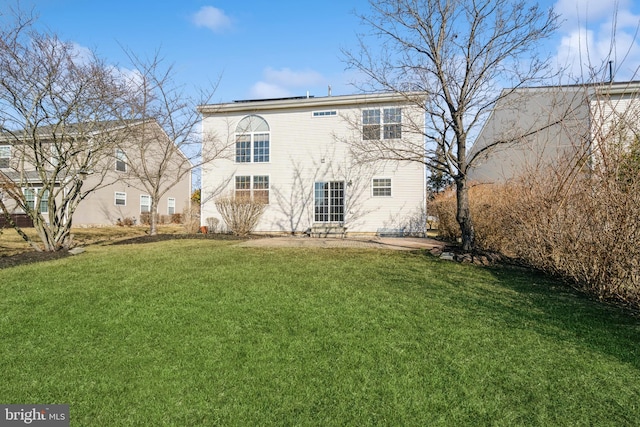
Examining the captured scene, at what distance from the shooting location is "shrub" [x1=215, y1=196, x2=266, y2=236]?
1418 centimetres

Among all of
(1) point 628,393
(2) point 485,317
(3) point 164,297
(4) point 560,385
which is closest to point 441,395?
(4) point 560,385

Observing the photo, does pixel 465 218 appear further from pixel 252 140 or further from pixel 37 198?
pixel 252 140

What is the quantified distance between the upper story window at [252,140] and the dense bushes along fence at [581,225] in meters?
11.0

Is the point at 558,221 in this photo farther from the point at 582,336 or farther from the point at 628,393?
the point at 628,393

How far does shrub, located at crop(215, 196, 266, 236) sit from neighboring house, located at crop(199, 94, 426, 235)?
117 centimetres

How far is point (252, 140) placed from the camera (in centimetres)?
1675

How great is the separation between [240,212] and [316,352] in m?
11.6

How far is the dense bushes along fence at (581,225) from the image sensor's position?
172 inches

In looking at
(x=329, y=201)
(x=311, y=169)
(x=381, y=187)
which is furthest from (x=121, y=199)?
(x=381, y=187)

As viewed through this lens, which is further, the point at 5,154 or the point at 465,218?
the point at 5,154

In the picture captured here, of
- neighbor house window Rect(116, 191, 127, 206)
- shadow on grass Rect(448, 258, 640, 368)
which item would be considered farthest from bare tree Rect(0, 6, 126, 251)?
neighbor house window Rect(116, 191, 127, 206)

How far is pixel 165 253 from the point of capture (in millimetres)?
8977

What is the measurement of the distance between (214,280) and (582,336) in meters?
4.98

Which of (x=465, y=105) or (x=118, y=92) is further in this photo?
(x=118, y=92)
